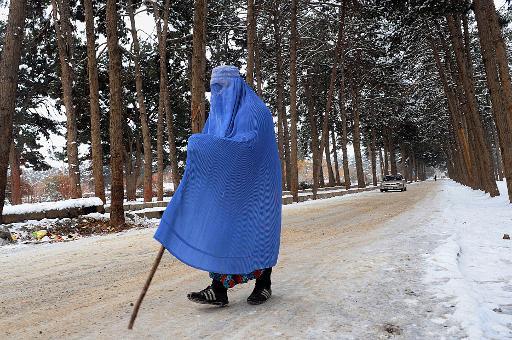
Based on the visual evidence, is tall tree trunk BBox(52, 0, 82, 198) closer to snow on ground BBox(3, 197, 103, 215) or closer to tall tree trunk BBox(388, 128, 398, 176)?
snow on ground BBox(3, 197, 103, 215)

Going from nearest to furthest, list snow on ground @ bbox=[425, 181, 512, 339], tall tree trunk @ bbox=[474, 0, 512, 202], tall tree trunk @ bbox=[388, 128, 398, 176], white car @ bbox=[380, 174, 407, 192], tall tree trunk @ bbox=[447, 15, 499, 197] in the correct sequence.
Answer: snow on ground @ bbox=[425, 181, 512, 339] < tall tree trunk @ bbox=[474, 0, 512, 202] < tall tree trunk @ bbox=[447, 15, 499, 197] < white car @ bbox=[380, 174, 407, 192] < tall tree trunk @ bbox=[388, 128, 398, 176]

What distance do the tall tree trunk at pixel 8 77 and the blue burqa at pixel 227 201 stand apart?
8.26 m

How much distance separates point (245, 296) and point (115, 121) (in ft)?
29.2

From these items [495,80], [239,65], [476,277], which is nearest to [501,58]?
[495,80]

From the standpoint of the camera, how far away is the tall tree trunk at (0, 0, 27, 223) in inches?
393

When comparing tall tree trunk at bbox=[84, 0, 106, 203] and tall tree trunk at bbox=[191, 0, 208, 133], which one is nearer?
tall tree trunk at bbox=[191, 0, 208, 133]

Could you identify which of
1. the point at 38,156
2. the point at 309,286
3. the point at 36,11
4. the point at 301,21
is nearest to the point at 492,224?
the point at 309,286

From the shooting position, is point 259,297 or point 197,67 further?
point 197,67

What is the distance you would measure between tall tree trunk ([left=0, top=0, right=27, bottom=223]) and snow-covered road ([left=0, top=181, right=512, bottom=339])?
3.80 meters

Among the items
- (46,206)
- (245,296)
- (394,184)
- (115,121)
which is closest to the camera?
(245,296)

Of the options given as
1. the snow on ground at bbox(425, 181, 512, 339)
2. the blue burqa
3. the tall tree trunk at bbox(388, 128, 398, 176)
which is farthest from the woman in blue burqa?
the tall tree trunk at bbox(388, 128, 398, 176)

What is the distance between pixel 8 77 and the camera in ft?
33.0

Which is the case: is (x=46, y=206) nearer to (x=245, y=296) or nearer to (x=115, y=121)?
(x=115, y=121)

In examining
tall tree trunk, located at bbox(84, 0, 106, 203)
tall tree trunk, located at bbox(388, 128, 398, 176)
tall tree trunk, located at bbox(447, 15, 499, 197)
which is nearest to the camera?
tall tree trunk, located at bbox(84, 0, 106, 203)
